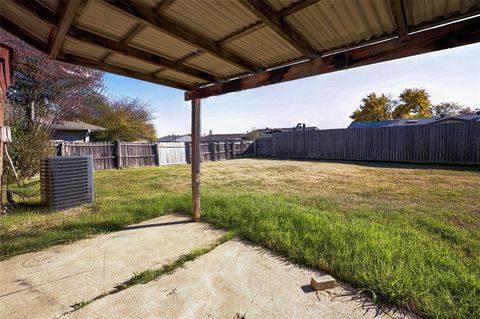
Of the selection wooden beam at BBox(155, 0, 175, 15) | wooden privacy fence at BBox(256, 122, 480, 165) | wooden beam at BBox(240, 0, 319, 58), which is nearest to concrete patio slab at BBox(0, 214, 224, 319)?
wooden beam at BBox(155, 0, 175, 15)

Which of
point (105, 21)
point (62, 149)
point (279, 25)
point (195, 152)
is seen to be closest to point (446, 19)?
point (279, 25)

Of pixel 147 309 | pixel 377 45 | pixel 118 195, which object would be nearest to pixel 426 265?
pixel 377 45

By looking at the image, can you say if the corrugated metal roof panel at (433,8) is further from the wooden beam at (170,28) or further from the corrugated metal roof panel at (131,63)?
the corrugated metal roof panel at (131,63)

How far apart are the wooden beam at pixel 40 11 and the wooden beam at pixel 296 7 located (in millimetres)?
1684

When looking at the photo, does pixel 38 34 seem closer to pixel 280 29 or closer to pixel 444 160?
pixel 280 29

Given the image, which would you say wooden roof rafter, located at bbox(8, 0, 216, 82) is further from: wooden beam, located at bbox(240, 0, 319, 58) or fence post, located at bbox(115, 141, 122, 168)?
fence post, located at bbox(115, 141, 122, 168)

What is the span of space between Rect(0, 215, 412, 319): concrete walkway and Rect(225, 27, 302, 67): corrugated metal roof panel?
6.96 ft

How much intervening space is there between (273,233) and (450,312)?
1797 mm

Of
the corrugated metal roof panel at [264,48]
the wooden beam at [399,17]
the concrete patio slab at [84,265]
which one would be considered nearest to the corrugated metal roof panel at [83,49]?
the corrugated metal roof panel at [264,48]

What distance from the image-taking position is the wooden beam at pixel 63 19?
1.63m

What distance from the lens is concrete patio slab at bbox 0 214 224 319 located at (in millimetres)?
2004

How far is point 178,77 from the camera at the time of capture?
351 cm

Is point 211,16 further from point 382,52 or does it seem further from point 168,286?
point 168,286

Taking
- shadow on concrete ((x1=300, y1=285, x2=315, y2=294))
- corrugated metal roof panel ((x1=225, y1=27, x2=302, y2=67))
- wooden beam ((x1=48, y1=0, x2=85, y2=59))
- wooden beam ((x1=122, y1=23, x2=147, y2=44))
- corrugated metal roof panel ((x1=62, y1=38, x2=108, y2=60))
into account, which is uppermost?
wooden beam ((x1=122, y1=23, x2=147, y2=44))
